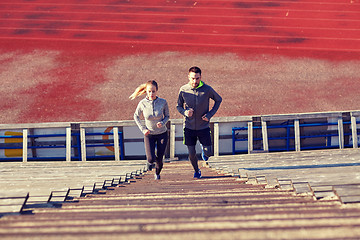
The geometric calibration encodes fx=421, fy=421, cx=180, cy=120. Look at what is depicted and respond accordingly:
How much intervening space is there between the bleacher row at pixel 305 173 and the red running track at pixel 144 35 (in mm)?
3828

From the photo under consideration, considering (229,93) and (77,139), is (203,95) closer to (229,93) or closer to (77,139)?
(77,139)

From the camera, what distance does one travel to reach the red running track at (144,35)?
13.8 m

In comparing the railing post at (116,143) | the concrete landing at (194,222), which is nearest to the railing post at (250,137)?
the railing post at (116,143)

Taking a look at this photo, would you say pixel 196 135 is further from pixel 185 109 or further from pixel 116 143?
pixel 116 143

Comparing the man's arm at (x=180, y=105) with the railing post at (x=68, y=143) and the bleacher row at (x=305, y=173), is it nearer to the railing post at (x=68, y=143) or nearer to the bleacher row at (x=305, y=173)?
the bleacher row at (x=305, y=173)

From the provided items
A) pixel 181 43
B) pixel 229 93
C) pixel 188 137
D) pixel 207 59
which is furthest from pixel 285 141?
pixel 181 43

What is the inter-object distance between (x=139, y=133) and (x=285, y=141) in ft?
12.5

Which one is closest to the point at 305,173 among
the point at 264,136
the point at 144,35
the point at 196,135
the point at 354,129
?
the point at 196,135

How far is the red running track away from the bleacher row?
151 inches

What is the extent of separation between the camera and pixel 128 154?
1101 centimetres

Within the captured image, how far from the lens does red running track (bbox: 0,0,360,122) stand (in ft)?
45.1

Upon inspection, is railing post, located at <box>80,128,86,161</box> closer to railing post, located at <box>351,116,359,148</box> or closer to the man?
the man

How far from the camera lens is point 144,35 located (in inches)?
741

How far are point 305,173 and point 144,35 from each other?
14.2 m
